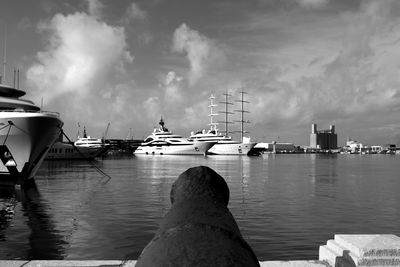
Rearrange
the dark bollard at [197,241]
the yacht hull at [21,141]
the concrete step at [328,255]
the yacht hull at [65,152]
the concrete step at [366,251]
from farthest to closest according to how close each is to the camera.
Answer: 1. the yacht hull at [65,152]
2. the yacht hull at [21,141]
3. the concrete step at [328,255]
4. the concrete step at [366,251]
5. the dark bollard at [197,241]

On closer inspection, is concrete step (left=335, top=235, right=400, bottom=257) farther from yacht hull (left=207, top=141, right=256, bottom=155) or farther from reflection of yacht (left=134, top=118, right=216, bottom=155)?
yacht hull (left=207, top=141, right=256, bottom=155)

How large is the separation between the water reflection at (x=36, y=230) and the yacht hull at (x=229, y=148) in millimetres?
123033

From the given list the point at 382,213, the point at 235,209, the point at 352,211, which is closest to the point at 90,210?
the point at 235,209

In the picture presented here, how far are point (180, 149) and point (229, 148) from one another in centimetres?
1766

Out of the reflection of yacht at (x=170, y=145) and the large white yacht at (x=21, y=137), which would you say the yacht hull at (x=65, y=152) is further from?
the large white yacht at (x=21, y=137)

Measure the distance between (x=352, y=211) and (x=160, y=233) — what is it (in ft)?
70.6

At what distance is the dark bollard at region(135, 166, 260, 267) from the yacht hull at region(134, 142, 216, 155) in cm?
14210

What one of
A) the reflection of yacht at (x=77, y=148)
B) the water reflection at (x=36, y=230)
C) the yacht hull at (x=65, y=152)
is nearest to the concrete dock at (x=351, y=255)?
the water reflection at (x=36, y=230)

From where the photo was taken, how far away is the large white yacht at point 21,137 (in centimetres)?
3056

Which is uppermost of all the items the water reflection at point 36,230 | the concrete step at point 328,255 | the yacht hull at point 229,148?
the yacht hull at point 229,148

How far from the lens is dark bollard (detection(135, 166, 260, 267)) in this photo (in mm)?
2709

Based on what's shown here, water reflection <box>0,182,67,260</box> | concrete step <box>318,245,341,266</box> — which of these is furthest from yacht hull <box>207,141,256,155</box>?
concrete step <box>318,245,341,266</box>

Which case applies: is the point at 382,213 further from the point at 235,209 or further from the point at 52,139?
the point at 52,139

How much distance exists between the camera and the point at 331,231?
16797mm
